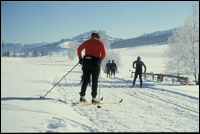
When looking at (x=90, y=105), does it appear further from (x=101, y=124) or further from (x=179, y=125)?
(x=179, y=125)

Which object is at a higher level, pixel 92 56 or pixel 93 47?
pixel 93 47

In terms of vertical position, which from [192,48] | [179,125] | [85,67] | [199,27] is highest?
[199,27]

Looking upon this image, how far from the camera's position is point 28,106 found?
5008 mm

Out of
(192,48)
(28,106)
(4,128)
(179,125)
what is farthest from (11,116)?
(192,48)

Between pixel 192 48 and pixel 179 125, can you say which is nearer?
pixel 179 125

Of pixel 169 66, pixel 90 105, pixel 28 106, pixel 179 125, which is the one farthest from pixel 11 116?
pixel 169 66

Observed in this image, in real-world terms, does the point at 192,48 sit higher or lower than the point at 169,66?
higher

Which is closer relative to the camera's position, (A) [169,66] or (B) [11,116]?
(B) [11,116]

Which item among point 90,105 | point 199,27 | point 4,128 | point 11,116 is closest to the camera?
point 4,128

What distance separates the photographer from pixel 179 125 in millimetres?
4547

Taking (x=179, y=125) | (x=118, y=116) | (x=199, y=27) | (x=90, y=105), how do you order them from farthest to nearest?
(x=199, y=27), (x=90, y=105), (x=118, y=116), (x=179, y=125)

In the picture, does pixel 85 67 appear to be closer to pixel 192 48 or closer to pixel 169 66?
pixel 192 48

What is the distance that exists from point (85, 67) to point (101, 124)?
2.29 meters

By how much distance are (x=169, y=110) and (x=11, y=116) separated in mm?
4592
